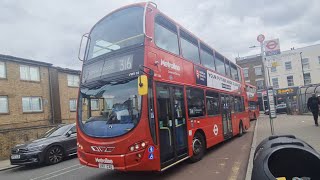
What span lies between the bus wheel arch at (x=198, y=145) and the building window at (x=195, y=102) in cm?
61

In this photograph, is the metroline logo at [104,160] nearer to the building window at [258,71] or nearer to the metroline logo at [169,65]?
the metroline logo at [169,65]

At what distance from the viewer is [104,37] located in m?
8.02

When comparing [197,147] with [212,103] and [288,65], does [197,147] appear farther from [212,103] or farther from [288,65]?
[288,65]

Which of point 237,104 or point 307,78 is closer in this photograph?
point 237,104

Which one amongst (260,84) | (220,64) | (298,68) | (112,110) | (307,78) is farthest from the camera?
(260,84)

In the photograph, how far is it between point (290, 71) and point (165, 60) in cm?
4965

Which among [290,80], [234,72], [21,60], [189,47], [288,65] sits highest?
[288,65]

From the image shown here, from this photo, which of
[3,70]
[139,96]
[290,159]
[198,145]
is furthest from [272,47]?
[3,70]

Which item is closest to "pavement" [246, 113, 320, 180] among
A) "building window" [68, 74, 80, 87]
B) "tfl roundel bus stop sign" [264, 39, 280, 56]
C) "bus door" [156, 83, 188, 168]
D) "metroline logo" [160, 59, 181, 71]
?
"bus door" [156, 83, 188, 168]

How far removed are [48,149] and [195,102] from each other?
245 inches

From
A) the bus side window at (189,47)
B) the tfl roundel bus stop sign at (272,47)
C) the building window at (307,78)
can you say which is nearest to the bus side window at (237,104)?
the tfl roundel bus stop sign at (272,47)

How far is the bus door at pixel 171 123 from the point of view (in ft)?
23.5

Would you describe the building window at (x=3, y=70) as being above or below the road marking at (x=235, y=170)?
above

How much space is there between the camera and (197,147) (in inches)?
365
